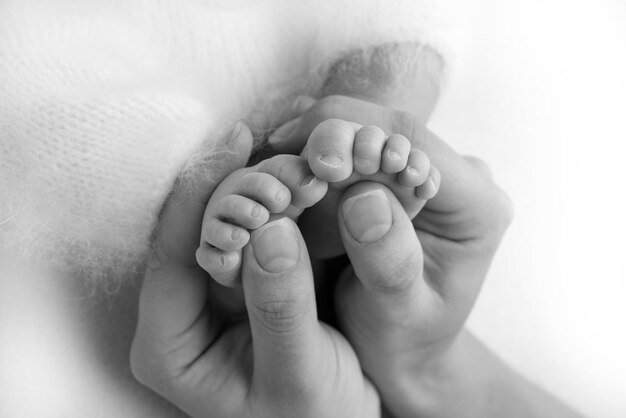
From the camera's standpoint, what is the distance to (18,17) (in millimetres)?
616

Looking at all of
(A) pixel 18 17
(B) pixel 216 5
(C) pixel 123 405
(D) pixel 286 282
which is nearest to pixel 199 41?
(B) pixel 216 5

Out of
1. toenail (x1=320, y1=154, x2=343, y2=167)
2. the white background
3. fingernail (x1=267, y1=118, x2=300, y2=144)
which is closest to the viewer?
toenail (x1=320, y1=154, x2=343, y2=167)

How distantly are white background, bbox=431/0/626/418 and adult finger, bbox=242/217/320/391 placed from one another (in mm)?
473

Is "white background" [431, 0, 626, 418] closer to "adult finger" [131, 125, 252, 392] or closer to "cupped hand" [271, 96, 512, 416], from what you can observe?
"cupped hand" [271, 96, 512, 416]

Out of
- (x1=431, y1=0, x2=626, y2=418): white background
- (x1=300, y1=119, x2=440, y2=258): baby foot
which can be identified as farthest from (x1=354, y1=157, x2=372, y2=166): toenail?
(x1=431, y1=0, x2=626, y2=418): white background

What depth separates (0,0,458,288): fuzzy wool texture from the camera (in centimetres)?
60

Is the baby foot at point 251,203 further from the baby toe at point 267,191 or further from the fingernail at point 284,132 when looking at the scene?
the fingernail at point 284,132

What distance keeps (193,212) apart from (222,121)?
4.4 inches

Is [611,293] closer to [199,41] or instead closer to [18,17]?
[199,41]

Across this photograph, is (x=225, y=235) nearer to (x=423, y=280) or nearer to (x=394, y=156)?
(x=394, y=156)

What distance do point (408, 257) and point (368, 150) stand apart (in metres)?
0.11

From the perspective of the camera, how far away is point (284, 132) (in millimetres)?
677

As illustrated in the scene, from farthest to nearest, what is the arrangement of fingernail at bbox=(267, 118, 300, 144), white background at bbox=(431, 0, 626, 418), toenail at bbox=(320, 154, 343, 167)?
white background at bbox=(431, 0, 626, 418) → fingernail at bbox=(267, 118, 300, 144) → toenail at bbox=(320, 154, 343, 167)

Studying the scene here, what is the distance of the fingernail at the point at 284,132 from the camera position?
26.4 inches
